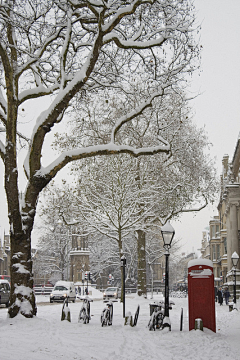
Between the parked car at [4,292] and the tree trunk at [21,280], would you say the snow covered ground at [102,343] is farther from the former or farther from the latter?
the parked car at [4,292]

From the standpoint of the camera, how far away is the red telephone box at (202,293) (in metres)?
12.6

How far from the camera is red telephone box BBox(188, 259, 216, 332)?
12.6 meters

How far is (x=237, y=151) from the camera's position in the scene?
41.2 metres

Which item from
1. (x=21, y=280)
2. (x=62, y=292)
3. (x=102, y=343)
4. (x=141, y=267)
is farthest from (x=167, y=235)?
(x=62, y=292)

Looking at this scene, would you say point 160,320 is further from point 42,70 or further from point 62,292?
point 62,292

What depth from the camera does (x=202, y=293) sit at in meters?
12.7

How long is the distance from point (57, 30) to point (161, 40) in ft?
11.5

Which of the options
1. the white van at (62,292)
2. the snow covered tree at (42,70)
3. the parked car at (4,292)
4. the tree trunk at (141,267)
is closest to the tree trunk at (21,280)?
the snow covered tree at (42,70)

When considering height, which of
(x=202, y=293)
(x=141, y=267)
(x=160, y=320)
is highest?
(x=202, y=293)

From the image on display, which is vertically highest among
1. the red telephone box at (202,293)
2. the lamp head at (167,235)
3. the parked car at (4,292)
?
the lamp head at (167,235)

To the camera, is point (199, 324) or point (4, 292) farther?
point (4, 292)

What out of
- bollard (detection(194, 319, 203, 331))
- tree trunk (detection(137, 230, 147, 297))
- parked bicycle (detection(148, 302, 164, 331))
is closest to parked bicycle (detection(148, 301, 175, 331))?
parked bicycle (detection(148, 302, 164, 331))

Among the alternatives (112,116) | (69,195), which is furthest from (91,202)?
(112,116)

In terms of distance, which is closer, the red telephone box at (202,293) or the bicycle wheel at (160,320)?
the red telephone box at (202,293)
